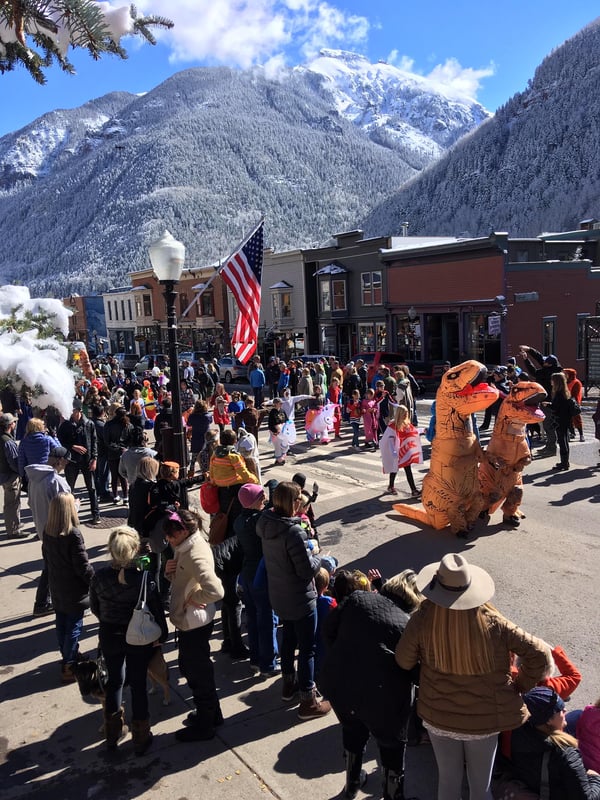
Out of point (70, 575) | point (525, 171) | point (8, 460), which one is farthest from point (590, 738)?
point (525, 171)

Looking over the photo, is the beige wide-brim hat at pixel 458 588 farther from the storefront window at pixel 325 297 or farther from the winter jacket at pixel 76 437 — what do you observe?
the storefront window at pixel 325 297

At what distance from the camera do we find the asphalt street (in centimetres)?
392

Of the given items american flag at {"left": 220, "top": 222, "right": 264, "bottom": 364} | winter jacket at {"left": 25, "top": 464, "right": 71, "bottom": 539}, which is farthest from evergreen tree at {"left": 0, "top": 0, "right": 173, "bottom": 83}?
american flag at {"left": 220, "top": 222, "right": 264, "bottom": 364}

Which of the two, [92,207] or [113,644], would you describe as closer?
[113,644]

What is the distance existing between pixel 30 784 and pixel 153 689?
47.7 inches

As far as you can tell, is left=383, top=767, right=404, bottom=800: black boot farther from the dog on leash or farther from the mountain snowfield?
the mountain snowfield

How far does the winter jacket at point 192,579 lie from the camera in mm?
4195

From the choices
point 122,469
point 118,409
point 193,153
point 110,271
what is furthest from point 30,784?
point 193,153

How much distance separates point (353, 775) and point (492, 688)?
121cm

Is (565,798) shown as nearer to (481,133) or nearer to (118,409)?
(118,409)

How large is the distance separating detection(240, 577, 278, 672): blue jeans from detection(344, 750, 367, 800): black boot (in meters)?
1.42

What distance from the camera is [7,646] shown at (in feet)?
18.9

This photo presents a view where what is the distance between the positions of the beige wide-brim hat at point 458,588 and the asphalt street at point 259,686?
153 cm

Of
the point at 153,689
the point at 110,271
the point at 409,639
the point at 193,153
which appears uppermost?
the point at 193,153
